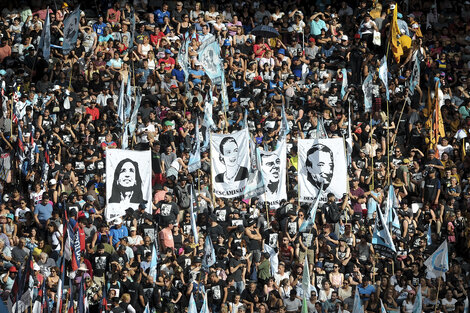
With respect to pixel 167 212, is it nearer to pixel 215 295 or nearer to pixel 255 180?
pixel 255 180

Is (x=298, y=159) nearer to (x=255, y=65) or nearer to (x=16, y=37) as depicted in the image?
(x=255, y=65)

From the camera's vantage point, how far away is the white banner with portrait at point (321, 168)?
27.9 metres

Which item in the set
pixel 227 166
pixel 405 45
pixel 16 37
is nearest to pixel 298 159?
pixel 227 166

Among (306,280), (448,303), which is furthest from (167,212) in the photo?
(448,303)

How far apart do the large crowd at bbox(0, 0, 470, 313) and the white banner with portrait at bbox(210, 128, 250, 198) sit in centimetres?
35

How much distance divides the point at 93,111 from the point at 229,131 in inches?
122

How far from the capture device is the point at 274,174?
A: 27.9 metres

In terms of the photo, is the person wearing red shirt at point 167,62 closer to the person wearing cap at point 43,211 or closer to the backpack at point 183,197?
the backpack at point 183,197

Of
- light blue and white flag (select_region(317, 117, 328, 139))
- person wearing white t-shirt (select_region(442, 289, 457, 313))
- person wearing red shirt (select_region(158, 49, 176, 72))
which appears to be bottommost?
person wearing white t-shirt (select_region(442, 289, 457, 313))

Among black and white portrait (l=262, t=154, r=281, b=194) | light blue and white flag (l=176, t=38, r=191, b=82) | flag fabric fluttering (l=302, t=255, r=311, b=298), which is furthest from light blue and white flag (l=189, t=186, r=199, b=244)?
light blue and white flag (l=176, t=38, r=191, b=82)

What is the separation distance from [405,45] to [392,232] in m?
7.12

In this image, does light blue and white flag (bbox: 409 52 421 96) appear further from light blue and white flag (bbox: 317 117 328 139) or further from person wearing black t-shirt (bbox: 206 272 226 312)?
person wearing black t-shirt (bbox: 206 272 226 312)

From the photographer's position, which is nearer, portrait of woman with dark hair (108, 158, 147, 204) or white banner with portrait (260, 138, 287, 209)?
portrait of woman with dark hair (108, 158, 147, 204)

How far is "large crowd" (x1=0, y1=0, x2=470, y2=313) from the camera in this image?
25578mm
